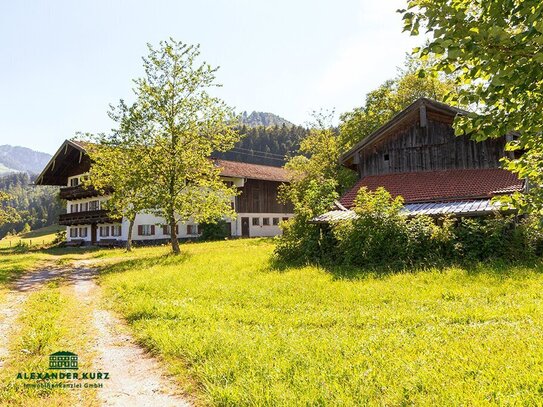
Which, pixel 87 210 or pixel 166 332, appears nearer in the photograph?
pixel 166 332

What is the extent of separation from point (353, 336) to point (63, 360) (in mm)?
5519

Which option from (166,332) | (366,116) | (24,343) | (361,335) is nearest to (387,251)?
(361,335)

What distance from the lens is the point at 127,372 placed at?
257 inches

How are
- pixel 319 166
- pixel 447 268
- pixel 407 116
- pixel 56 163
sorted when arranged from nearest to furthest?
pixel 447 268 < pixel 407 116 < pixel 319 166 < pixel 56 163

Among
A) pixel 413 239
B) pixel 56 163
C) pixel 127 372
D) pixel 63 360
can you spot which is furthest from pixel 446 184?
pixel 56 163

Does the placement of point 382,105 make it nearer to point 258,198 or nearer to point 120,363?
point 258,198

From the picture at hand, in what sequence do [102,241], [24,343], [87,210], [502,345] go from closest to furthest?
[502,345]
[24,343]
[102,241]
[87,210]

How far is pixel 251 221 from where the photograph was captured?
162 feet

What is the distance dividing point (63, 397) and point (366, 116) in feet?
117

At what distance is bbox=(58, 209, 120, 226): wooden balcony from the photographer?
42.8 metres

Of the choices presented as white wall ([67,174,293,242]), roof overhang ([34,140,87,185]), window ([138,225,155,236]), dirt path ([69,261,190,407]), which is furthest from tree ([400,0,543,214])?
roof overhang ([34,140,87,185])

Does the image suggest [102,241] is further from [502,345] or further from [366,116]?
[502,345]

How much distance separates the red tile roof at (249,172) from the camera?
153ft

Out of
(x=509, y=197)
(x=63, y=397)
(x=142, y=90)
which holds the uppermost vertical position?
(x=142, y=90)
